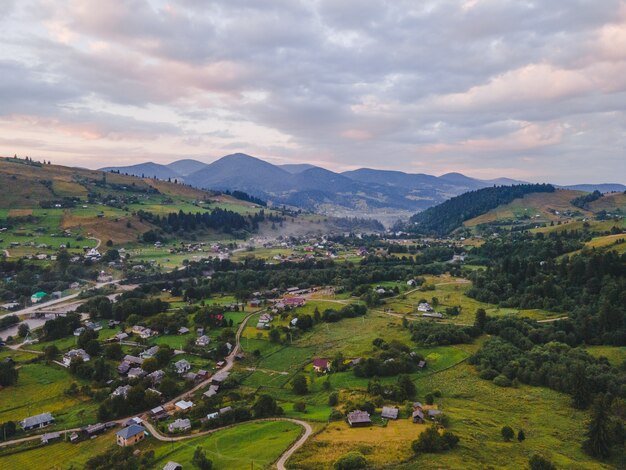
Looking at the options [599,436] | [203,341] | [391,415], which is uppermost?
[599,436]

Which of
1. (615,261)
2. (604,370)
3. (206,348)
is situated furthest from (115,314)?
(615,261)

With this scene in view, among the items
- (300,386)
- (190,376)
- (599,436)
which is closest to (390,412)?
(300,386)

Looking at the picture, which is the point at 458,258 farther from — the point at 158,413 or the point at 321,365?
the point at 158,413

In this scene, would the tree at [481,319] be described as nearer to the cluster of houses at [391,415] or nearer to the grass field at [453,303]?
the grass field at [453,303]

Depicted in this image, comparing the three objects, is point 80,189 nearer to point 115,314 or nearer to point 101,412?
point 115,314

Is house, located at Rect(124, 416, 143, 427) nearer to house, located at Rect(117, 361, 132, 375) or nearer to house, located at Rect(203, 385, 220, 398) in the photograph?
house, located at Rect(203, 385, 220, 398)

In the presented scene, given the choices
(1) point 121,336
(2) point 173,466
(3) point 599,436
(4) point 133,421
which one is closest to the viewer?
(2) point 173,466

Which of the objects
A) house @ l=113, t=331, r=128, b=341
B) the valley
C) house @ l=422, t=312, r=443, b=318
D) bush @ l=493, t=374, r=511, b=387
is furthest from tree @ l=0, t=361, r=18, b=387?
house @ l=422, t=312, r=443, b=318

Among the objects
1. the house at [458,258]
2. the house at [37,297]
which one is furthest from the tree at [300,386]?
the house at [458,258]
